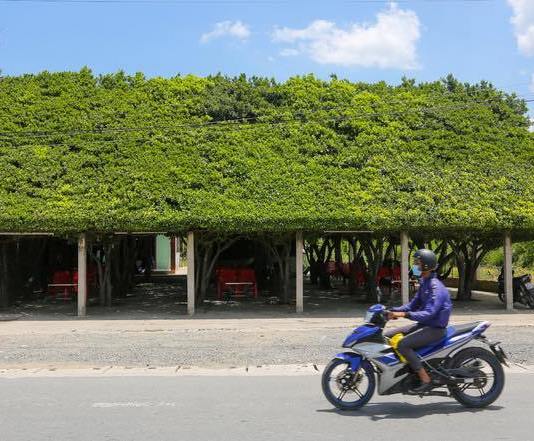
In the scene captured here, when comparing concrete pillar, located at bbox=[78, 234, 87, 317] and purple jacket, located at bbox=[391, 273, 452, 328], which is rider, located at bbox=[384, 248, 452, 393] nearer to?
purple jacket, located at bbox=[391, 273, 452, 328]

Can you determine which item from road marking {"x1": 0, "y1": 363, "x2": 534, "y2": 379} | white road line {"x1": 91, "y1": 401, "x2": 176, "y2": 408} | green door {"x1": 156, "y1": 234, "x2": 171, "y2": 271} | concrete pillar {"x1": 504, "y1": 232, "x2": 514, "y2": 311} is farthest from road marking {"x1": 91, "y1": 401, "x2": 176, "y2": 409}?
green door {"x1": 156, "y1": 234, "x2": 171, "y2": 271}

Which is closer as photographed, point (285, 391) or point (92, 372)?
point (285, 391)

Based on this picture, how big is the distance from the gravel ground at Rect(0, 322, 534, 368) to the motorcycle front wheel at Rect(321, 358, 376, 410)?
11.3ft

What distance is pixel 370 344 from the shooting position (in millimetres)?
6539

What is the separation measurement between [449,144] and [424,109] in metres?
1.88

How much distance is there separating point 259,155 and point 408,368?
39.6ft

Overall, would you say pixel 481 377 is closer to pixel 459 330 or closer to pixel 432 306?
pixel 459 330

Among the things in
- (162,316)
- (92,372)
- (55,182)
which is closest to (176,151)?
(55,182)

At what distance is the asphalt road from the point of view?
5695 mm

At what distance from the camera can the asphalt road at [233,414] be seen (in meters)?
5.70

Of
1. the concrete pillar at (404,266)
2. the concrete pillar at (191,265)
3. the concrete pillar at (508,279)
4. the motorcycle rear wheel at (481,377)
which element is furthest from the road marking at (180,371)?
the concrete pillar at (508,279)

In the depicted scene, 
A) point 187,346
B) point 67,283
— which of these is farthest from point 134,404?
point 67,283

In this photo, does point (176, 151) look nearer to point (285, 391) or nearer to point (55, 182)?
point (55, 182)

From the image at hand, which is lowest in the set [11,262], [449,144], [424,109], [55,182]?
[11,262]
